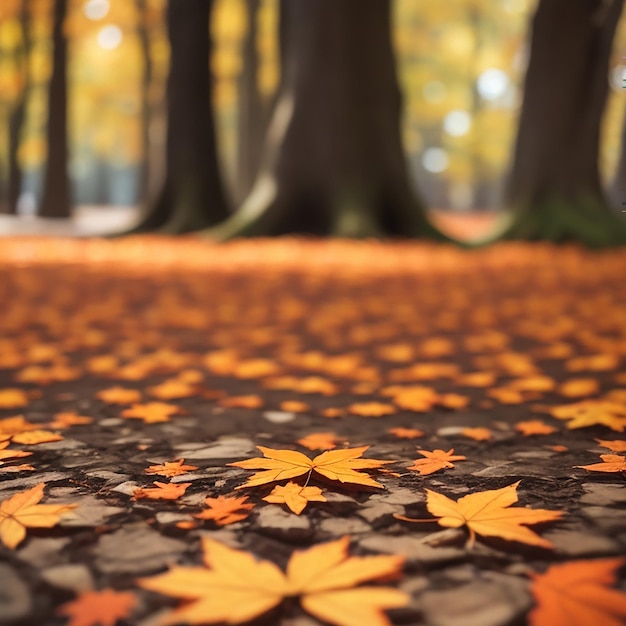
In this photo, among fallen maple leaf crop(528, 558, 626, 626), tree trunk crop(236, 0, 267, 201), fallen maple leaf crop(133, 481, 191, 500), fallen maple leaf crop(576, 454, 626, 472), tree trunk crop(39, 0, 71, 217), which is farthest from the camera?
tree trunk crop(236, 0, 267, 201)

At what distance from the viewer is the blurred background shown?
58.7 ft

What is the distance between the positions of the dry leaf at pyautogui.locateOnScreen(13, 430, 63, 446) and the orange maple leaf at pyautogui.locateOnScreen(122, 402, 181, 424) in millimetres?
352

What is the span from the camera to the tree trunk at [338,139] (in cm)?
984

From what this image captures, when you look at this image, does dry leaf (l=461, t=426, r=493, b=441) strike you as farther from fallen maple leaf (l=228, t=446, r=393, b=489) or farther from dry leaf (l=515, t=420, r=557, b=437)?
fallen maple leaf (l=228, t=446, r=393, b=489)

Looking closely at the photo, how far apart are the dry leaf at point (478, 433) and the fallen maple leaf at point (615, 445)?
0.34m

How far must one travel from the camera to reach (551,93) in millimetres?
9938

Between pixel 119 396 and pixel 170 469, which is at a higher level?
pixel 170 469

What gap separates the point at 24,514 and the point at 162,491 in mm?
299

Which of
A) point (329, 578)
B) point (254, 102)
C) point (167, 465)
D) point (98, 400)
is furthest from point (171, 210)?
point (329, 578)

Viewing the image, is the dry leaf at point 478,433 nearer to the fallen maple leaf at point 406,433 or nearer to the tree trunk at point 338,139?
the fallen maple leaf at point 406,433

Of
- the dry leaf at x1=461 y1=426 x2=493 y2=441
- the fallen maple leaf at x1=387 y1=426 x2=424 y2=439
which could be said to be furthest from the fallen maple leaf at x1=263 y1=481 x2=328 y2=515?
the dry leaf at x1=461 y1=426 x2=493 y2=441

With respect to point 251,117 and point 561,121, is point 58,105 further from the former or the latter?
point 561,121

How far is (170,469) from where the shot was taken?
178 centimetres

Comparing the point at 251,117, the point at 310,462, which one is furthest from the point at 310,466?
the point at 251,117
